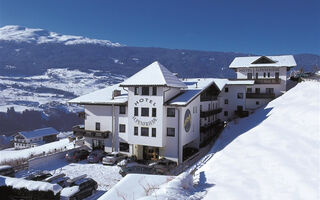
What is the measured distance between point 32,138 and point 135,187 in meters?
96.3

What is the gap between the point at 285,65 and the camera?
173ft

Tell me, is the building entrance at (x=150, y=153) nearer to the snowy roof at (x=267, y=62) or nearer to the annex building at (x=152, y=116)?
the annex building at (x=152, y=116)

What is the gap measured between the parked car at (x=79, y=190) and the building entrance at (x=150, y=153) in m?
11.3

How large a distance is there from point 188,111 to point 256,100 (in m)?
25.7

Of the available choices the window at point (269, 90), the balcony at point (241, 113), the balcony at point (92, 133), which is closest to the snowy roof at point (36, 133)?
the balcony at point (92, 133)

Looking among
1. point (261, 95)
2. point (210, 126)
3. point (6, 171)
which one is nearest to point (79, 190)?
point (6, 171)

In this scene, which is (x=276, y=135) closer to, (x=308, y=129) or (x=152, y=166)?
(x=308, y=129)

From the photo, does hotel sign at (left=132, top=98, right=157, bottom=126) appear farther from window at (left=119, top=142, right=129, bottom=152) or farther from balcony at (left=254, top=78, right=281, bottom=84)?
balcony at (left=254, top=78, right=281, bottom=84)

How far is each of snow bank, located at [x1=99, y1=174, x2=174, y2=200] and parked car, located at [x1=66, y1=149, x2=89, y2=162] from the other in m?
23.3

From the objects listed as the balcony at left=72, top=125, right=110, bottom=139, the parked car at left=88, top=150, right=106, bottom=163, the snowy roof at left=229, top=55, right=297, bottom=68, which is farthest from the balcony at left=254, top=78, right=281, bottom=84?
the parked car at left=88, top=150, right=106, bottom=163

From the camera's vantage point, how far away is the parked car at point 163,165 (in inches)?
1039

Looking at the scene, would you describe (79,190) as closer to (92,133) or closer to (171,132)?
(171,132)

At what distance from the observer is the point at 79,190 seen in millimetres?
20203

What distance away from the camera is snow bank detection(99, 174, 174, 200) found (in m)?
10.6
